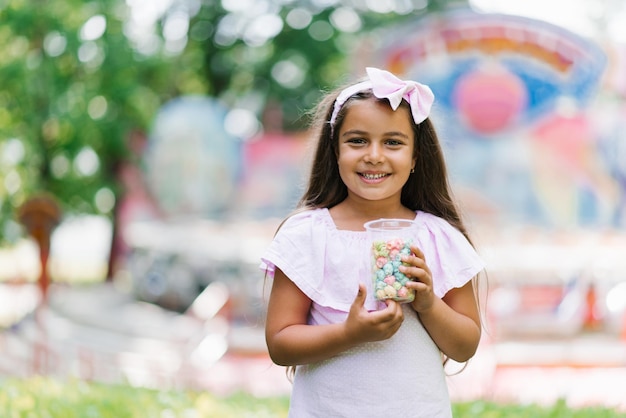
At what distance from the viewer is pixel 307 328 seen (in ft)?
6.35

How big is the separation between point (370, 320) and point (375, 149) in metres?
0.41

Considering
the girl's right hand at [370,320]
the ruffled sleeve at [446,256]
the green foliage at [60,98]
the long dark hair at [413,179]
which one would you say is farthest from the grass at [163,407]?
the green foliage at [60,98]

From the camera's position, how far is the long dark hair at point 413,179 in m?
2.16

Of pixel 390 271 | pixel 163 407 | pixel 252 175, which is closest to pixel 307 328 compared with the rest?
pixel 390 271

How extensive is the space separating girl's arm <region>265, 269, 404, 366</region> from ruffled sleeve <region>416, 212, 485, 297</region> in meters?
0.22

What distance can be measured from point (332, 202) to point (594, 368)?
23.1 feet

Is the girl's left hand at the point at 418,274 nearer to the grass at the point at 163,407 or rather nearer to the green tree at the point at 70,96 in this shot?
the grass at the point at 163,407

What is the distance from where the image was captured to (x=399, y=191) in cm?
209

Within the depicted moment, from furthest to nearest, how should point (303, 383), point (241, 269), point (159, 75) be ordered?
point (159, 75) → point (241, 269) → point (303, 383)

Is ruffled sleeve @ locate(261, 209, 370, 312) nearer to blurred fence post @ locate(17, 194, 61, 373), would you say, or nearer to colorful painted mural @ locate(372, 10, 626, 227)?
blurred fence post @ locate(17, 194, 61, 373)

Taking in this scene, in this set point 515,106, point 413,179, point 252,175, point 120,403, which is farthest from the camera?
point 252,175

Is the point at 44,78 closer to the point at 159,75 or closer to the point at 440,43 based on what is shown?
the point at 159,75

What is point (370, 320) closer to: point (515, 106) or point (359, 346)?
point (359, 346)

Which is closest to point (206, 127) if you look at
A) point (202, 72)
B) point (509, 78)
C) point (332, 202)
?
point (509, 78)
